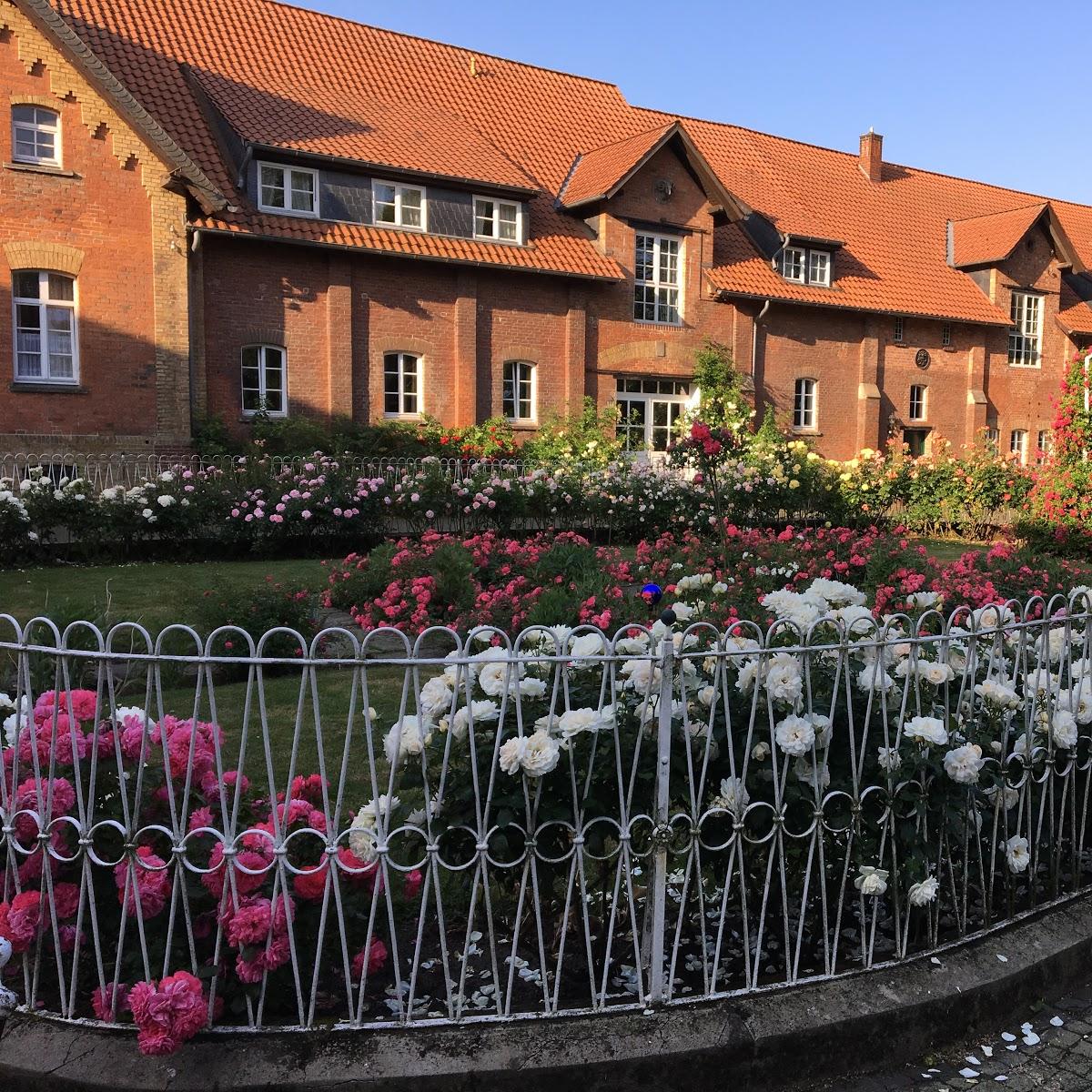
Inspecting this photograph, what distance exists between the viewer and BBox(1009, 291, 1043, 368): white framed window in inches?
1244

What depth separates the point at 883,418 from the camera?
93.8ft

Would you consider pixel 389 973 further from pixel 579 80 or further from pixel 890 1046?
pixel 579 80

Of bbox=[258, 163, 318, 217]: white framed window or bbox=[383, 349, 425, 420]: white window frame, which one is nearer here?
bbox=[258, 163, 318, 217]: white framed window

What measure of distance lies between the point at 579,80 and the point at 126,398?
643 inches

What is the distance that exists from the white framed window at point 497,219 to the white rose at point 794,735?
20227mm

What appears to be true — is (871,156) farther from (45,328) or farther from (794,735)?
(794,735)

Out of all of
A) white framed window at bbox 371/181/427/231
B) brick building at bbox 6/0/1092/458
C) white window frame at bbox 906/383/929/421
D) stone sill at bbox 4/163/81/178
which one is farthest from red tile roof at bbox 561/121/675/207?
white window frame at bbox 906/383/929/421

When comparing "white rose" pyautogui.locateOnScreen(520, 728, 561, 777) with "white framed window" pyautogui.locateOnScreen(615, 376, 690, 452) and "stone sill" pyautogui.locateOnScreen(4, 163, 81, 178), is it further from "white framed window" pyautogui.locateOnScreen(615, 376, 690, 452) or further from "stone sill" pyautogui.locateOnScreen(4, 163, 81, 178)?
"white framed window" pyautogui.locateOnScreen(615, 376, 690, 452)

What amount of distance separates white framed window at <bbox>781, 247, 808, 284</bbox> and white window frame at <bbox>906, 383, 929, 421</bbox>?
208 inches

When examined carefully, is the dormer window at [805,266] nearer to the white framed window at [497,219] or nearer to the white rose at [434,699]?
the white framed window at [497,219]

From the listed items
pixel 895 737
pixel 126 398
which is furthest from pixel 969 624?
pixel 126 398

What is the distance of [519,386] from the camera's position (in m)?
22.7

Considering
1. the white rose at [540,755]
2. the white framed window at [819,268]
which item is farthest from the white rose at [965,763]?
the white framed window at [819,268]

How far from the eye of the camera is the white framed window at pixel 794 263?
87.5 feet
